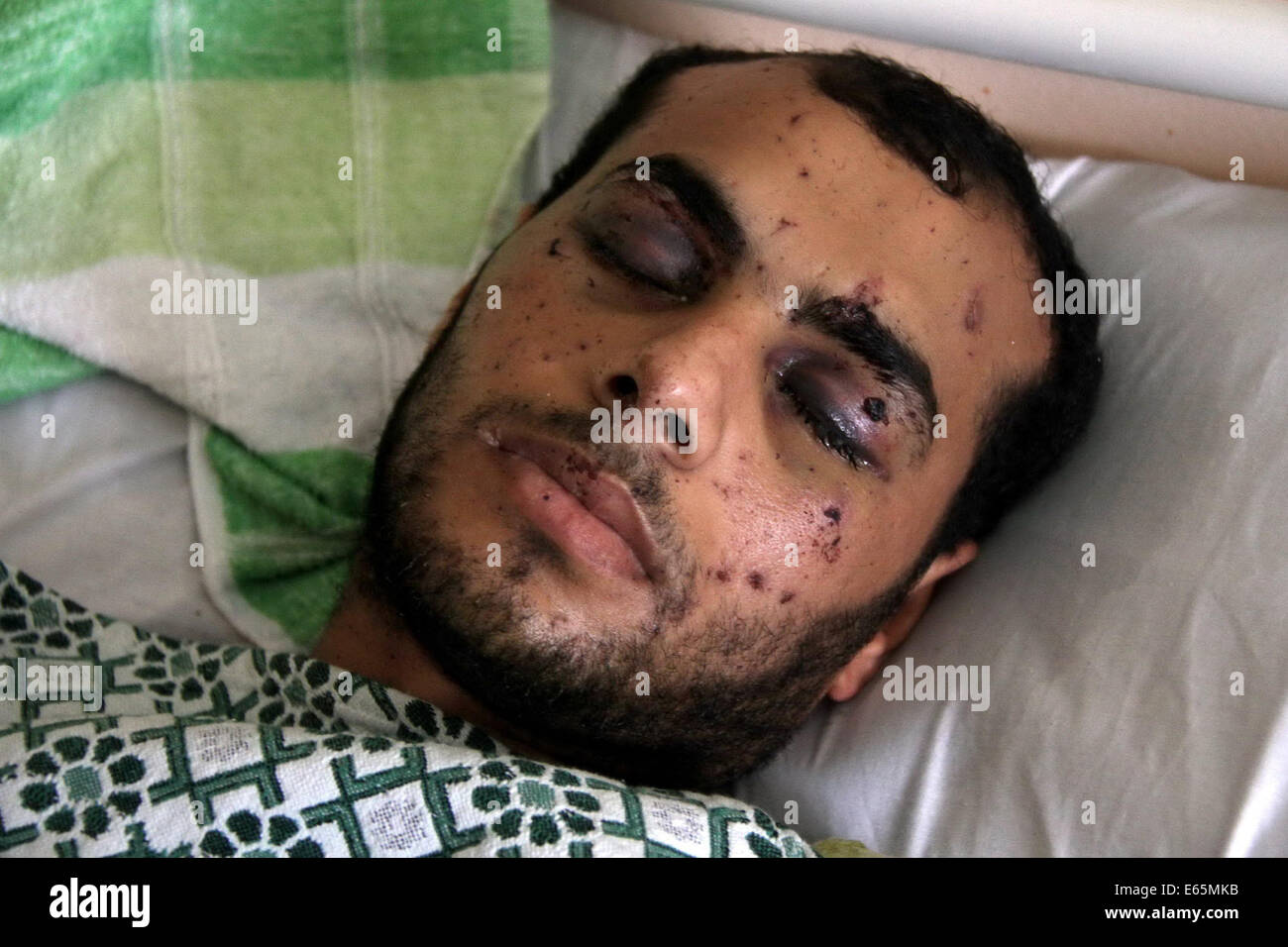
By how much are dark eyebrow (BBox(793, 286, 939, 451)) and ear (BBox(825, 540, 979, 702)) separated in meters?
0.23

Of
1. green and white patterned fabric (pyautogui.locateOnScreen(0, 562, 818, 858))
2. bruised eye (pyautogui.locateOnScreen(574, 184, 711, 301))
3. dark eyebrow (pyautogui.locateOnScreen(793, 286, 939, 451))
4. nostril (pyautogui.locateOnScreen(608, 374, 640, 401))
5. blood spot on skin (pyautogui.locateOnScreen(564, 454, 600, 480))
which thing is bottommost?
green and white patterned fabric (pyautogui.locateOnScreen(0, 562, 818, 858))

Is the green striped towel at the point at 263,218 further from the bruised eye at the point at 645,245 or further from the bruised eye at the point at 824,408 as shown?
the bruised eye at the point at 824,408

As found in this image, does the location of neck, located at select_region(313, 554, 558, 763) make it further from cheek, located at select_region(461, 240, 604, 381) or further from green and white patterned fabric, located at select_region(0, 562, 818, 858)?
cheek, located at select_region(461, 240, 604, 381)

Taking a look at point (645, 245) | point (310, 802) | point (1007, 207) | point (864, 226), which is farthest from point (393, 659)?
point (1007, 207)

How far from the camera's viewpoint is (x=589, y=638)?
97 cm

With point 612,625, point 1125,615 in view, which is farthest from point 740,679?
point 1125,615

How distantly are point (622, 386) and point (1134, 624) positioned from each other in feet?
1.62

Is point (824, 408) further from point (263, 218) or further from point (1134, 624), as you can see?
point (263, 218)

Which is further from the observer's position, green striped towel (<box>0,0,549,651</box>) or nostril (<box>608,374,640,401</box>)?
green striped towel (<box>0,0,549,651</box>)

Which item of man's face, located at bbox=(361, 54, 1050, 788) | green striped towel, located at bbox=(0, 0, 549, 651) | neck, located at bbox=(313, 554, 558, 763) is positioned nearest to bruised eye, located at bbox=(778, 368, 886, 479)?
man's face, located at bbox=(361, 54, 1050, 788)

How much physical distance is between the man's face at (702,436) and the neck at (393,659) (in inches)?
1.6

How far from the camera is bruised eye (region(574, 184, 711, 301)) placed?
103 centimetres

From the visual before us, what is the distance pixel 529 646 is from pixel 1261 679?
576 millimetres
